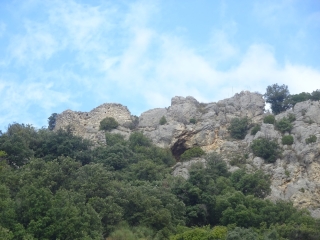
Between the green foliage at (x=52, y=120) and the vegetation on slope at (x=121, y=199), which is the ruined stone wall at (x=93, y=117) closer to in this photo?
the green foliage at (x=52, y=120)

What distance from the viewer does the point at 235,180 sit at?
40531 millimetres

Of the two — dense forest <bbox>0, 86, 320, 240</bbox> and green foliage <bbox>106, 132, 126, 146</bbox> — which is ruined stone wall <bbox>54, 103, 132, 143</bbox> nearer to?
green foliage <bbox>106, 132, 126, 146</bbox>

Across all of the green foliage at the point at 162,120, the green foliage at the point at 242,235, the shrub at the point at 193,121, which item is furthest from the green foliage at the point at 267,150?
the green foliage at the point at 242,235

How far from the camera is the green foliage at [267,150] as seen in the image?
1720 inches

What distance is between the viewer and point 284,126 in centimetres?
4672

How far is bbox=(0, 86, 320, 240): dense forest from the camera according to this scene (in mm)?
27688

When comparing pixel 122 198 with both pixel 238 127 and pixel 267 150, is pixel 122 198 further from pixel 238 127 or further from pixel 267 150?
pixel 238 127

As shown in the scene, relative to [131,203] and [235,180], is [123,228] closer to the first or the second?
[131,203]

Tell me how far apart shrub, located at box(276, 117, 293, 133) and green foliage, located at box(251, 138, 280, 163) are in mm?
2472

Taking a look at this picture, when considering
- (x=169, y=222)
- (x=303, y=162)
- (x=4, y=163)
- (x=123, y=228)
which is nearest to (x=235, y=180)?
(x=303, y=162)

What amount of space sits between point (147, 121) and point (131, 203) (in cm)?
2252

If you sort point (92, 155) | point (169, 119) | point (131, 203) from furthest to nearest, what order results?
point (169, 119) < point (92, 155) < point (131, 203)

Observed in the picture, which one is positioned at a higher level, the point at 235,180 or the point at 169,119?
the point at 169,119

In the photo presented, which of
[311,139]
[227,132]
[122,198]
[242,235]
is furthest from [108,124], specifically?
[242,235]
